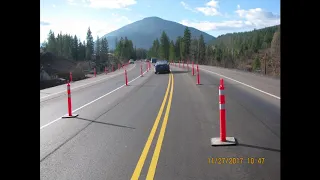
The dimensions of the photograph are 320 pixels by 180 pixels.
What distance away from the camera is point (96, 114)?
36.6 feet

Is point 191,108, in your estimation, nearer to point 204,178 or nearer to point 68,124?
point 68,124

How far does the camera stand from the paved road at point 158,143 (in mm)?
5035

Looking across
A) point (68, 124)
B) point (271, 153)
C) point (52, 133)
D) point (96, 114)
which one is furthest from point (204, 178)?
point (96, 114)

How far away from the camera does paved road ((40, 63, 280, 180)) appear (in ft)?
16.5

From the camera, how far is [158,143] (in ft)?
22.3
